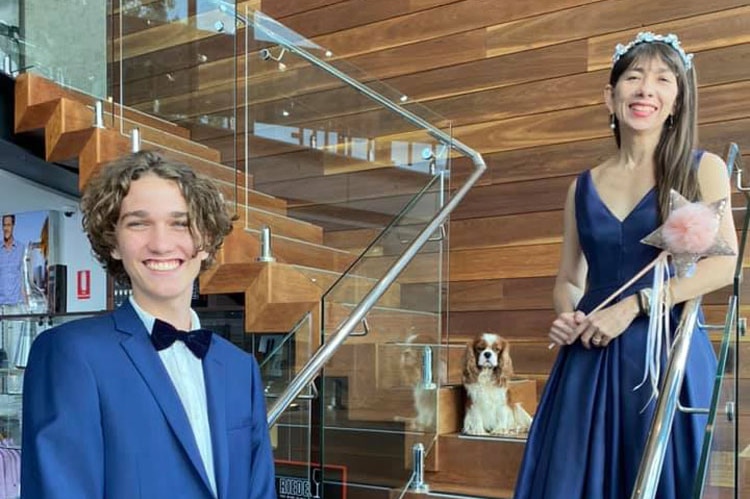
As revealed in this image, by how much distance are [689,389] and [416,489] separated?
1.89 meters

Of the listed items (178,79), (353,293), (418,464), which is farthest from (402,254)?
(178,79)

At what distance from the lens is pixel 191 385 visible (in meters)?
1.25

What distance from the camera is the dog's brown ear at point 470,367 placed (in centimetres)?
362

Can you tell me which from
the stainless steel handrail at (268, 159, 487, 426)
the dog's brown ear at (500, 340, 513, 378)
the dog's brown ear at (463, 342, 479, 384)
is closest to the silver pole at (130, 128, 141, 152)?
the stainless steel handrail at (268, 159, 487, 426)

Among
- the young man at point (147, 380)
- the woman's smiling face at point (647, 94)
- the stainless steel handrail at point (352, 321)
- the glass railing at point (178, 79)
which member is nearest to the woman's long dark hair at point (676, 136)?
the woman's smiling face at point (647, 94)

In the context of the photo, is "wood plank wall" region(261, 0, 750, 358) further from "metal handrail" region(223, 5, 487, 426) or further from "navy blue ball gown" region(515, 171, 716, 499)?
"navy blue ball gown" region(515, 171, 716, 499)

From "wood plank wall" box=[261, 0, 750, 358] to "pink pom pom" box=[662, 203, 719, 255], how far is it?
105 inches

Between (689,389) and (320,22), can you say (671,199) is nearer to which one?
(689,389)

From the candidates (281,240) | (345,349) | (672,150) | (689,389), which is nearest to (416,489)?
(345,349)

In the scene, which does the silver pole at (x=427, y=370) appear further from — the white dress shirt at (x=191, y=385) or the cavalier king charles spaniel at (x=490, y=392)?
the white dress shirt at (x=191, y=385)

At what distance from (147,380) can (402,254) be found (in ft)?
7.58

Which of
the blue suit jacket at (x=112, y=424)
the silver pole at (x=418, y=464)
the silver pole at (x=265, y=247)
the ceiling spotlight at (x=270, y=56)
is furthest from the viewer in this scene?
the ceiling spotlight at (x=270, y=56)

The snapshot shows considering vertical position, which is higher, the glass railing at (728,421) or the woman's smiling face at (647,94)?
the woman's smiling face at (647,94)

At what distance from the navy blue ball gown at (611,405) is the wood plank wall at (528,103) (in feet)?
8.52
